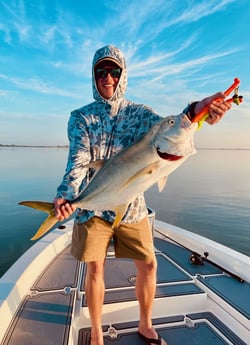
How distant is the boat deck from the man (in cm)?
49

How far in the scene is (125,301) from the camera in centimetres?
323

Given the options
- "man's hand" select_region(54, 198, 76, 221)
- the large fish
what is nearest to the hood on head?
the large fish

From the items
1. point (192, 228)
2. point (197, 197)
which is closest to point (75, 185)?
point (192, 228)

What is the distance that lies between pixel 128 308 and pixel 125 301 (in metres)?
0.09

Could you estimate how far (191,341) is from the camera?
289cm

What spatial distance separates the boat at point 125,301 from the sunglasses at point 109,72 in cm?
255

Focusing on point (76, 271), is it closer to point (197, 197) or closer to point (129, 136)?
point (129, 136)

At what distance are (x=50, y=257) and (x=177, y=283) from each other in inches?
82.5

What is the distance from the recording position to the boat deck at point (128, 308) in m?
2.79

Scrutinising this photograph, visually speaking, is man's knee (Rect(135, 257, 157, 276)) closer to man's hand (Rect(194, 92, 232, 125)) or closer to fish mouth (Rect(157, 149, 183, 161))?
fish mouth (Rect(157, 149, 183, 161))

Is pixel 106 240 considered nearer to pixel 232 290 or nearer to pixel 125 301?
pixel 125 301

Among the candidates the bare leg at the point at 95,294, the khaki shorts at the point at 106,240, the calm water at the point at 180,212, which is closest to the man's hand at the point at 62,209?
the khaki shorts at the point at 106,240

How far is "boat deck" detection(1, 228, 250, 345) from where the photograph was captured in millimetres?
2786

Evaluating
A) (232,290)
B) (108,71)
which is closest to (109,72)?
(108,71)
